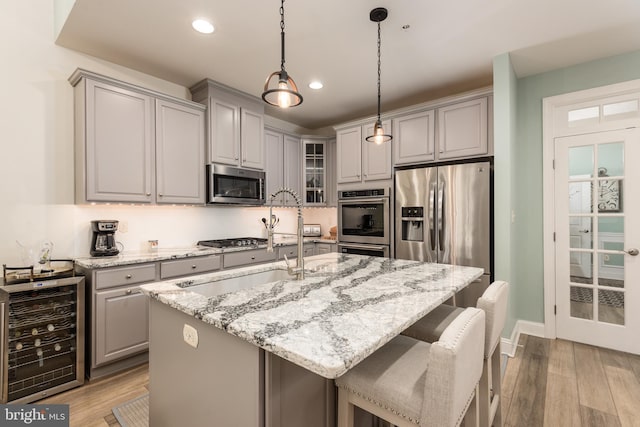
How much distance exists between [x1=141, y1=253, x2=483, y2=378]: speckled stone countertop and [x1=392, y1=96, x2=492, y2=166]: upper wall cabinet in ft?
5.41

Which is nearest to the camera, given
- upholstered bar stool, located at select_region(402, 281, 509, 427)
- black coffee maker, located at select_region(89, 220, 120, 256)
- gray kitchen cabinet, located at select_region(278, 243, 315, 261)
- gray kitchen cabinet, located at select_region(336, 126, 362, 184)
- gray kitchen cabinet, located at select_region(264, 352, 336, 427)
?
gray kitchen cabinet, located at select_region(264, 352, 336, 427)

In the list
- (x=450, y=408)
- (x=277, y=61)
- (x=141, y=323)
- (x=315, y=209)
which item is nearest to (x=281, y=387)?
(x=450, y=408)

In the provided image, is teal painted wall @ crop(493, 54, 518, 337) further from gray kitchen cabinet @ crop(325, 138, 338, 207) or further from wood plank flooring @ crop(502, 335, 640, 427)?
gray kitchen cabinet @ crop(325, 138, 338, 207)

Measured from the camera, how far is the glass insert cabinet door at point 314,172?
462 centimetres

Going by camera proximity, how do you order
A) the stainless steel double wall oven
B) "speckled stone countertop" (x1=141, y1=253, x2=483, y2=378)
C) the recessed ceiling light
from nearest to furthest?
1. "speckled stone countertop" (x1=141, y1=253, x2=483, y2=378)
2. the recessed ceiling light
3. the stainless steel double wall oven

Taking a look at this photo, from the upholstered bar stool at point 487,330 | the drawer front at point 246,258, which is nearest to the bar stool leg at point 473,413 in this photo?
the upholstered bar stool at point 487,330

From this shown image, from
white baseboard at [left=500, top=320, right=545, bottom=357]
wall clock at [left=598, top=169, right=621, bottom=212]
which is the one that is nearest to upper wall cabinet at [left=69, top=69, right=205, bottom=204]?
white baseboard at [left=500, top=320, right=545, bottom=357]

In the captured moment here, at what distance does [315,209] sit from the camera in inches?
200

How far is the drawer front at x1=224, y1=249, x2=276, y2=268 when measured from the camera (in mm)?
3188

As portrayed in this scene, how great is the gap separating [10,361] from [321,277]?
2191 millimetres

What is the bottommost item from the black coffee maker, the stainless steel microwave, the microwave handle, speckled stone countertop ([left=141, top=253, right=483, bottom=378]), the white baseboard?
the white baseboard

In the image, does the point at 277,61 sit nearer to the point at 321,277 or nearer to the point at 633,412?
the point at 321,277

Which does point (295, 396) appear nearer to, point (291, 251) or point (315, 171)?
point (291, 251)

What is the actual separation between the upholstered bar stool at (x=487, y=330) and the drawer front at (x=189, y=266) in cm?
211
